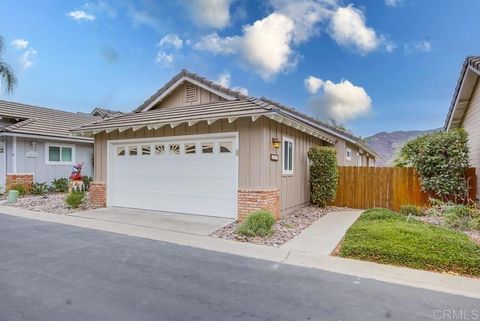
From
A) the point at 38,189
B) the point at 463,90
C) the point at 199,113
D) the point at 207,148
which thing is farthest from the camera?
the point at 38,189

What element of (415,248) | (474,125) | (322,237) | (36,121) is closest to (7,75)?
(36,121)

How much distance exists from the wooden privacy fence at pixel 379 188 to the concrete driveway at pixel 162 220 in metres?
5.70

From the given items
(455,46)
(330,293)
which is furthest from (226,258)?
(455,46)

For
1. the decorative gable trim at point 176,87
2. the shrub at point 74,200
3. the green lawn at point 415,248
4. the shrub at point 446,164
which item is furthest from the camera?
the shrub at point 74,200

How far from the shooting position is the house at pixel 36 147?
15062 millimetres

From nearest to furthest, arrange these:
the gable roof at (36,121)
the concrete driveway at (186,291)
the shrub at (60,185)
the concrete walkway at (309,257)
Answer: the concrete driveway at (186,291)
the concrete walkway at (309,257)
the gable roof at (36,121)
the shrub at (60,185)

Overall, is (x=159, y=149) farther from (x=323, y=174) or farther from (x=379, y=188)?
(x=379, y=188)

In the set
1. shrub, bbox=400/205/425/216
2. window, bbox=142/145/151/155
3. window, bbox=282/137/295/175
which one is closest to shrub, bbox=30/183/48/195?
window, bbox=142/145/151/155

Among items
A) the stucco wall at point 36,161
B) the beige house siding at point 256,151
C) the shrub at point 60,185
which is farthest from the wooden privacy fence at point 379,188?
the stucco wall at point 36,161

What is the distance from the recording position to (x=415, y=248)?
5492mm

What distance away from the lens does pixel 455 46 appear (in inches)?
559

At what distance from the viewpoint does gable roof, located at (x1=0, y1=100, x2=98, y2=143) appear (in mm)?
15297

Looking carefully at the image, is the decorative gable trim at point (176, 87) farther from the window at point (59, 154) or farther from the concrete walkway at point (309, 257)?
the window at point (59, 154)

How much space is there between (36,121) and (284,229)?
15838mm
